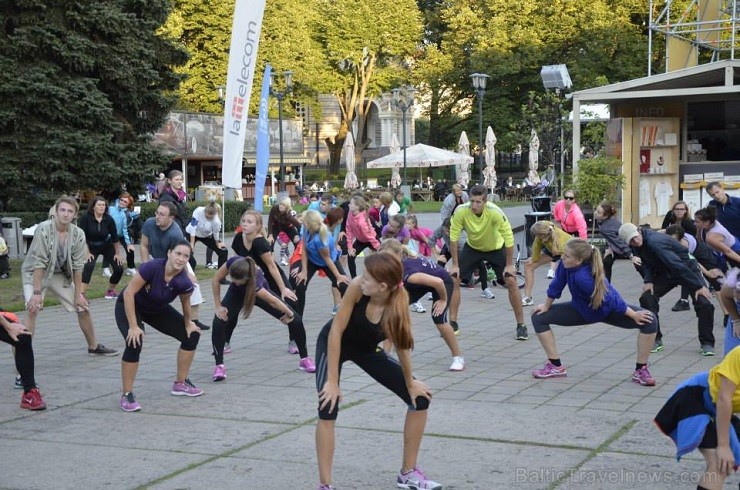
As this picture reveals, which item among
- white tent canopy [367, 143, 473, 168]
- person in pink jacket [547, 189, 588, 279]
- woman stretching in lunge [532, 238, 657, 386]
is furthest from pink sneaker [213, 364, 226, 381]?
white tent canopy [367, 143, 473, 168]

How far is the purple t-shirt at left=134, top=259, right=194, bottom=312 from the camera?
8367 mm

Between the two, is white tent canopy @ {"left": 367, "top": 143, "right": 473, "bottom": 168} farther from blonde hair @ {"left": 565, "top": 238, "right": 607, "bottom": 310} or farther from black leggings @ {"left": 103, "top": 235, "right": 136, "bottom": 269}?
blonde hair @ {"left": 565, "top": 238, "right": 607, "bottom": 310}

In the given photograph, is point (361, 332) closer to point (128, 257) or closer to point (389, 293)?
point (389, 293)

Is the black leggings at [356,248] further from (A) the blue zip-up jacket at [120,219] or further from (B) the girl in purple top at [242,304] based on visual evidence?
(B) the girl in purple top at [242,304]

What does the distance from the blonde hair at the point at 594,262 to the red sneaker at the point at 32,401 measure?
4.64 m

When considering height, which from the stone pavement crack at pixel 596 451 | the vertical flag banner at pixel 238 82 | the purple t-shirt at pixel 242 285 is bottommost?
the stone pavement crack at pixel 596 451

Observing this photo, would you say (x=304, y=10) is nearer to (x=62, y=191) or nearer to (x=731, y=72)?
(x=62, y=191)

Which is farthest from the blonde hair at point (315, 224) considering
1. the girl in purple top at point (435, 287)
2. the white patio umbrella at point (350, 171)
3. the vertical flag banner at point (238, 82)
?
the white patio umbrella at point (350, 171)

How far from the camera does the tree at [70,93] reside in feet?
79.6

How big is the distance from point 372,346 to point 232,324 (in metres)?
4.53

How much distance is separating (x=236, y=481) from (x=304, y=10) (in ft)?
185

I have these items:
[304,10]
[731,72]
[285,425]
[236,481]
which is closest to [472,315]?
[285,425]

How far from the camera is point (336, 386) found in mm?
5707

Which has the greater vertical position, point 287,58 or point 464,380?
point 287,58
